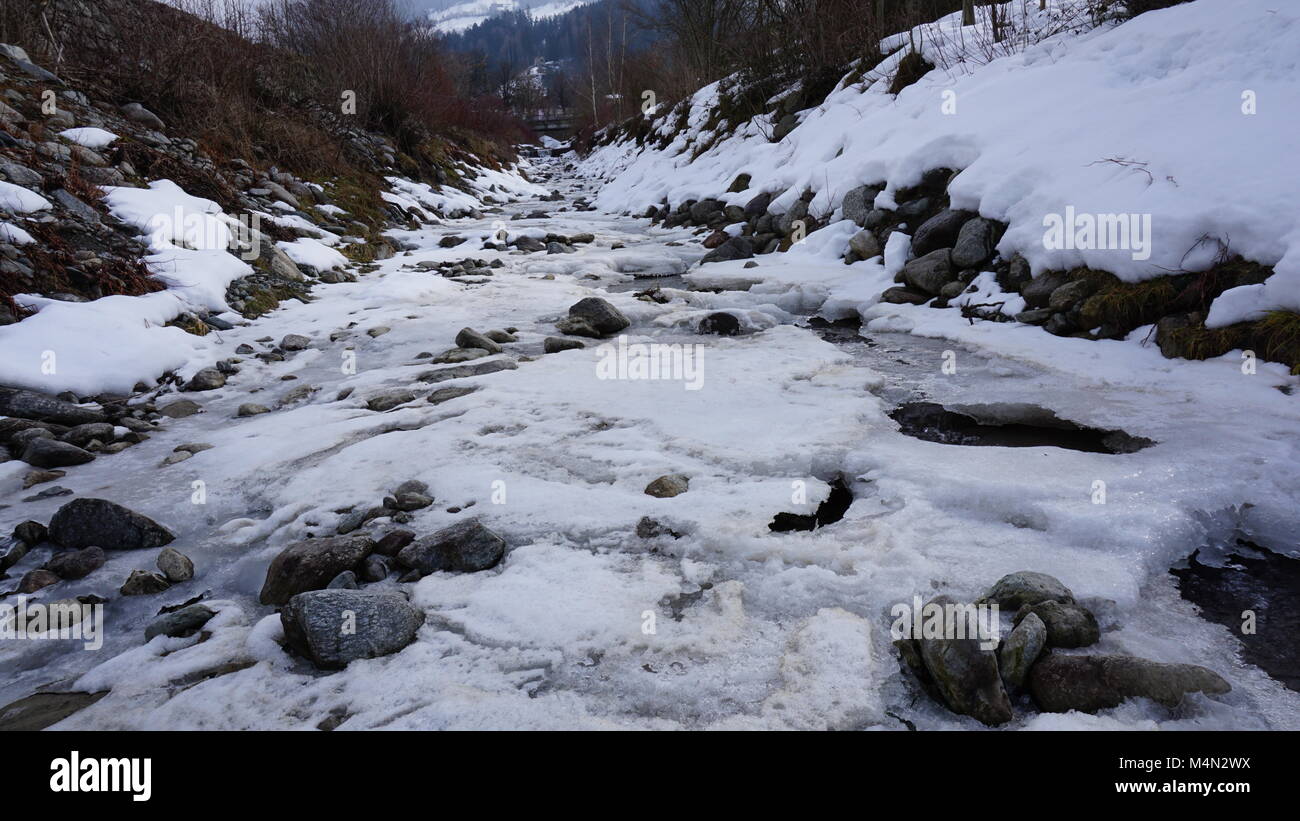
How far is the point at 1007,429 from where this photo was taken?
3.27 meters

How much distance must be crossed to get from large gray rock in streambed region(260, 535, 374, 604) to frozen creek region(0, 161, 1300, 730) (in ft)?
0.48

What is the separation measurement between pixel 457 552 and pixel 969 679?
1.64 meters

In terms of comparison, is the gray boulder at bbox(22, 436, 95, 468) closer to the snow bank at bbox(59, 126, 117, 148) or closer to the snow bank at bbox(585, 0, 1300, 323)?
the snow bank at bbox(59, 126, 117, 148)

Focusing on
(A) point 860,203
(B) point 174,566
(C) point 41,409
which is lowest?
(B) point 174,566

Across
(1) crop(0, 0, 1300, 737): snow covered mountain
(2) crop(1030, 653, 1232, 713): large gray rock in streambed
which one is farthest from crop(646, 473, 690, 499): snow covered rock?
(2) crop(1030, 653, 1232, 713): large gray rock in streambed

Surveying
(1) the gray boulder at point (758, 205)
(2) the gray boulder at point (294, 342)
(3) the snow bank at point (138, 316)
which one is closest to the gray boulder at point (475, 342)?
(2) the gray boulder at point (294, 342)

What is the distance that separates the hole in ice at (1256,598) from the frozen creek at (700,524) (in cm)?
5
